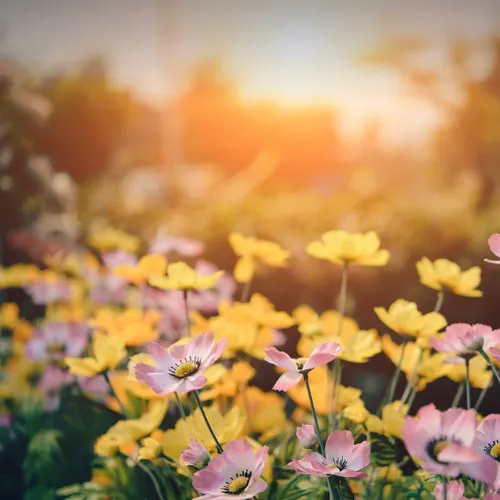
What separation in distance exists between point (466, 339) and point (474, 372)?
5.4 inches

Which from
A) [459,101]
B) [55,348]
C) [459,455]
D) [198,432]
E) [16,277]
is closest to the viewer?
[459,455]

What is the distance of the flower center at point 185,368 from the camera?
21.0 inches

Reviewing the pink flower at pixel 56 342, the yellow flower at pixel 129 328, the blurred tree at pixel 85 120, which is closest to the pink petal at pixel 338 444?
the yellow flower at pixel 129 328

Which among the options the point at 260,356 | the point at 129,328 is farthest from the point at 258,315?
the point at 129,328

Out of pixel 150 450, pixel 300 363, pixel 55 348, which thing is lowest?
pixel 55 348

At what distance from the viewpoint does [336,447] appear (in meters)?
0.49

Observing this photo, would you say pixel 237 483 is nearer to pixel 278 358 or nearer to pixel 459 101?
pixel 278 358

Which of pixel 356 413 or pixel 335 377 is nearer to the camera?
pixel 356 413

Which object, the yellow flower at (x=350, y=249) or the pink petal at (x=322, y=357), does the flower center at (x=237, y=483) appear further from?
the yellow flower at (x=350, y=249)

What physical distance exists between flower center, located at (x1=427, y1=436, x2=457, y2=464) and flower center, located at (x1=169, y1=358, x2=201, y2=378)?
198 millimetres

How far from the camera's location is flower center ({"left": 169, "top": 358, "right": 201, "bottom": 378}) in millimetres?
534

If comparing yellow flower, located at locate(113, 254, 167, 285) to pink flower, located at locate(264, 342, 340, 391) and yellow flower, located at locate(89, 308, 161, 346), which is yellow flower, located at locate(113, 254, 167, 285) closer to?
yellow flower, located at locate(89, 308, 161, 346)

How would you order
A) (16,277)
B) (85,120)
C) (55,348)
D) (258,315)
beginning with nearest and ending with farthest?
(258,315), (55,348), (16,277), (85,120)

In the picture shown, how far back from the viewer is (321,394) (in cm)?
74
